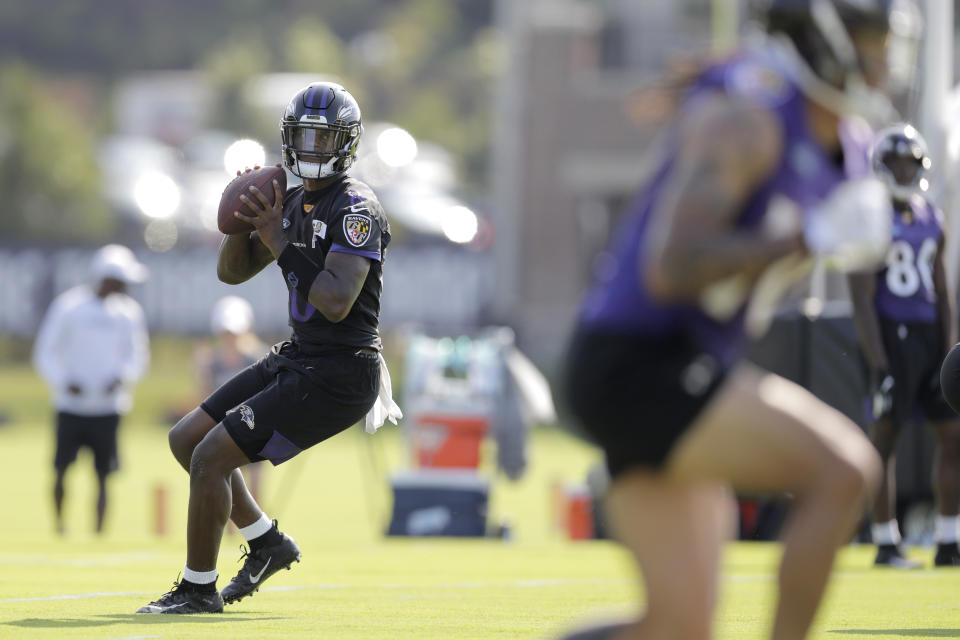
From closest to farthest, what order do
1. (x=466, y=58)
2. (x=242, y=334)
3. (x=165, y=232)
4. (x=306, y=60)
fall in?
1. (x=242, y=334)
2. (x=165, y=232)
3. (x=306, y=60)
4. (x=466, y=58)

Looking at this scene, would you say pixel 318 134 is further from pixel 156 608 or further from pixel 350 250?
pixel 156 608

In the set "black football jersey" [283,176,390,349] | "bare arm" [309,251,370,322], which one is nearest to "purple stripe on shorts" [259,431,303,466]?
"black football jersey" [283,176,390,349]

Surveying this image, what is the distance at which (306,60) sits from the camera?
280 ft

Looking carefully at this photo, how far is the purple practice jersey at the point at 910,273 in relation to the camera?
9.83m

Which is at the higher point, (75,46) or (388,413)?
(75,46)

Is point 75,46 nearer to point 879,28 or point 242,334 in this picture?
point 242,334

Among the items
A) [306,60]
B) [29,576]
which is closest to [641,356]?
[29,576]

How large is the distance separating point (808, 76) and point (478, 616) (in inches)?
142

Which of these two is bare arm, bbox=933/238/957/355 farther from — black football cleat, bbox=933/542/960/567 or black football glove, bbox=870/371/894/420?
black football cleat, bbox=933/542/960/567

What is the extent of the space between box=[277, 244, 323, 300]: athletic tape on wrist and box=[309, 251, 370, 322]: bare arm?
0.03m

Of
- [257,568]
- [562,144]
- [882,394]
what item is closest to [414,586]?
[257,568]

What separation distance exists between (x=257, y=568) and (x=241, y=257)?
1.27 metres

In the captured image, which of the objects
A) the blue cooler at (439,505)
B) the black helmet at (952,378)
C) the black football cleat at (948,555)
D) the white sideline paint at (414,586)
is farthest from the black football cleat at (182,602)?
the blue cooler at (439,505)

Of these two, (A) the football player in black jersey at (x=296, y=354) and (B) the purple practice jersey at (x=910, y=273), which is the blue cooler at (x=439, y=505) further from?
(A) the football player in black jersey at (x=296, y=354)
